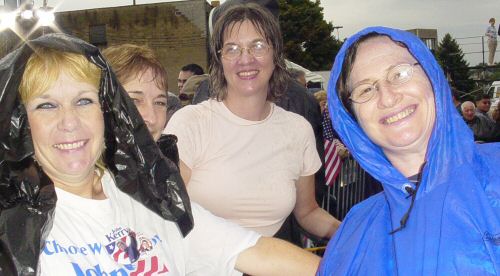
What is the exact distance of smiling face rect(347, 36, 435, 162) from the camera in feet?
6.21

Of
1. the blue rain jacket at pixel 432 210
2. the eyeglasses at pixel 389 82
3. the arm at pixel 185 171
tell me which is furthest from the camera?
the arm at pixel 185 171

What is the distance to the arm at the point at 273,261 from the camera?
7.17 ft

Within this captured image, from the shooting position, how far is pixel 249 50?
3.01 meters

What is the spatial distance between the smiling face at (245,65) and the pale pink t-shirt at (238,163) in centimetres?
15

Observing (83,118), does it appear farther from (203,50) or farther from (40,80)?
(203,50)

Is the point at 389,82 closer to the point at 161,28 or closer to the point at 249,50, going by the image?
the point at 249,50

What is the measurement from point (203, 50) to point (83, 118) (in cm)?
3068

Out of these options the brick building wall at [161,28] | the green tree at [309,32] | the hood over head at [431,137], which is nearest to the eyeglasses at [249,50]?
the hood over head at [431,137]

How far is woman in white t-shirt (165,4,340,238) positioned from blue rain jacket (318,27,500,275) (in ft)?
2.82

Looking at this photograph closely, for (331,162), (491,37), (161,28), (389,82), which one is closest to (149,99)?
(389,82)

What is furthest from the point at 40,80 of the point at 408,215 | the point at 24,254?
the point at 408,215

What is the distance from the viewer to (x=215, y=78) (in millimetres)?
3139

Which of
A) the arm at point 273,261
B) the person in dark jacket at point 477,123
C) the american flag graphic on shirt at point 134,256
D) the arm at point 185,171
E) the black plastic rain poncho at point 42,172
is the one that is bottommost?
the person in dark jacket at point 477,123

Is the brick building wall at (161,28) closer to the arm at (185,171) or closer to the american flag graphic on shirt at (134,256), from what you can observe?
the arm at (185,171)
